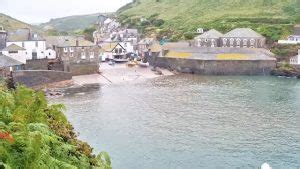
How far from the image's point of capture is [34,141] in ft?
44.2

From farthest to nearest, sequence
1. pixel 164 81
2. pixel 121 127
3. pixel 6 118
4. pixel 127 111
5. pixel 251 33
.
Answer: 1. pixel 251 33
2. pixel 164 81
3. pixel 127 111
4. pixel 121 127
5. pixel 6 118

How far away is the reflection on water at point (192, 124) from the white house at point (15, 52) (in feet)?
55.2

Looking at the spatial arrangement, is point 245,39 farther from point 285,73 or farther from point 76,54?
point 76,54

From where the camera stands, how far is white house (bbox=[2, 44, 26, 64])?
74.3 m

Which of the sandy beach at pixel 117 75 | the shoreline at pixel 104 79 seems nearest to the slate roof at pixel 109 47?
the shoreline at pixel 104 79

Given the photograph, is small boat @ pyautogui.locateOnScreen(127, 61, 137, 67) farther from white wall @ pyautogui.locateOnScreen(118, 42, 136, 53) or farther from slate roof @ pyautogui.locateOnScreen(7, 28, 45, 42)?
slate roof @ pyautogui.locateOnScreen(7, 28, 45, 42)

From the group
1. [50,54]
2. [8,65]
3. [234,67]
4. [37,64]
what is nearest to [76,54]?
[50,54]

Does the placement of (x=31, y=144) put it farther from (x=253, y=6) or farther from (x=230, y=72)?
(x=253, y=6)

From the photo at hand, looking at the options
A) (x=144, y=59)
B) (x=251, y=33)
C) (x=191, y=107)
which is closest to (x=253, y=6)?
(x=251, y=33)

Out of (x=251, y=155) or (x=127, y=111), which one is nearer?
(x=251, y=155)

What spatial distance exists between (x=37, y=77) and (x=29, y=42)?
13.3 m

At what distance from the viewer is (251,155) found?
117 feet

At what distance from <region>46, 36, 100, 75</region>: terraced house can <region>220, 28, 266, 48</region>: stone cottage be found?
116ft

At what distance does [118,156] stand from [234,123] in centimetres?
1672
